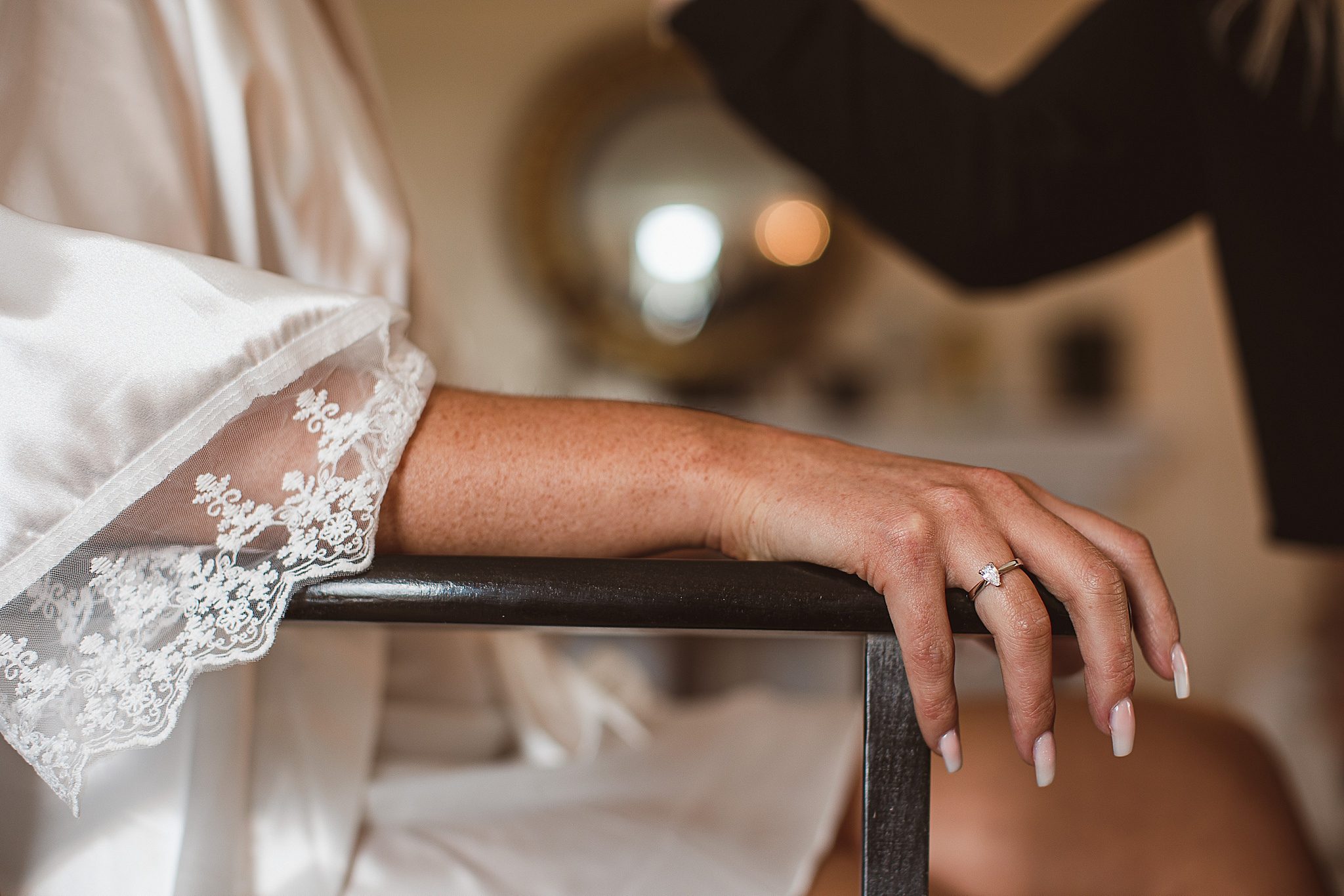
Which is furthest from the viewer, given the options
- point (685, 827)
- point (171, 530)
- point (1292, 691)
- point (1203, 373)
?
point (1203, 373)

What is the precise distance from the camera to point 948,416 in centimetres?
307

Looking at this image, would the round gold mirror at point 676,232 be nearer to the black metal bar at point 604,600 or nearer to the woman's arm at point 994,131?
the woman's arm at point 994,131

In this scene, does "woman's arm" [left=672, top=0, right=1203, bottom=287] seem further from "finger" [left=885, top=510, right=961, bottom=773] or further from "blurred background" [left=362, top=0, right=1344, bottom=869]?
"blurred background" [left=362, top=0, right=1344, bottom=869]

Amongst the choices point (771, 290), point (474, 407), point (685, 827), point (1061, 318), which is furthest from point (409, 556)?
point (1061, 318)

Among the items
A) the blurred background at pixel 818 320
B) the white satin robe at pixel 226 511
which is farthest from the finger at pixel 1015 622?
the blurred background at pixel 818 320

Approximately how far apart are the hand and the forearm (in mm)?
40

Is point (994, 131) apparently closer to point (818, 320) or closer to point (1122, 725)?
point (1122, 725)

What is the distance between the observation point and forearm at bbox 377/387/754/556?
467mm

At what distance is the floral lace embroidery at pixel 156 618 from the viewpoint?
0.40 meters

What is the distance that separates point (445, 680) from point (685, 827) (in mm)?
280

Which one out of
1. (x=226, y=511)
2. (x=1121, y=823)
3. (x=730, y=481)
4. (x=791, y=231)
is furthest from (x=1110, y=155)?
(x=791, y=231)

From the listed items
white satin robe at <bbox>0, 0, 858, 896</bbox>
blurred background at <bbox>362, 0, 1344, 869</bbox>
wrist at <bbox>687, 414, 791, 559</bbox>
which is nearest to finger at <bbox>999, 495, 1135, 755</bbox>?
wrist at <bbox>687, 414, 791, 559</bbox>

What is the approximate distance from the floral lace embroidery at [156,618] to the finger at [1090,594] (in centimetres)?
29

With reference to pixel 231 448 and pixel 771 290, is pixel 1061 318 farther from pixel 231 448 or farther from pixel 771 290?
pixel 231 448
